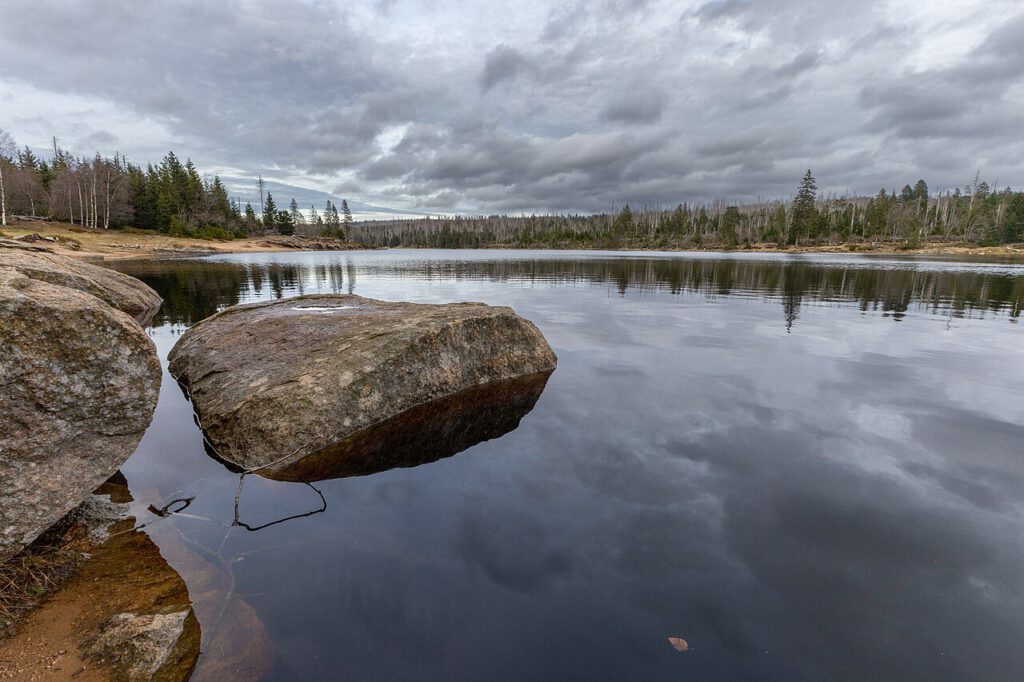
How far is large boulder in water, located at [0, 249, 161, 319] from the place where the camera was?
7.01m

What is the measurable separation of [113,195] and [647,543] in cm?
11593

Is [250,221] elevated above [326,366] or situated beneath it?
elevated above

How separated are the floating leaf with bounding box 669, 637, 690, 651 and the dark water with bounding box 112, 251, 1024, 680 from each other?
7cm

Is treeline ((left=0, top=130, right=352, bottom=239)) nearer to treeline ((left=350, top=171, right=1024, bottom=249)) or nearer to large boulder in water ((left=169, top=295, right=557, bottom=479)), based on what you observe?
large boulder in water ((left=169, top=295, right=557, bottom=479))

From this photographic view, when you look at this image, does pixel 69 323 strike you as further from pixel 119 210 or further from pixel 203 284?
pixel 119 210

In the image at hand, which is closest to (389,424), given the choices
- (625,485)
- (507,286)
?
(625,485)

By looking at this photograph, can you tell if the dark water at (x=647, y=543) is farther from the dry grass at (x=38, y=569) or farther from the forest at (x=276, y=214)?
the forest at (x=276, y=214)

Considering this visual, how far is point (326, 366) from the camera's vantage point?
7.41 meters

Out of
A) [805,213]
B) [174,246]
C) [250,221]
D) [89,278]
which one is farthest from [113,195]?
[805,213]

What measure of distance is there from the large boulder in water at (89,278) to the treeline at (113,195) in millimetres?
71525

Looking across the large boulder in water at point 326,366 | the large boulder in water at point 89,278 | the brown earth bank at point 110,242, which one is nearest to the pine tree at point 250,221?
the brown earth bank at point 110,242

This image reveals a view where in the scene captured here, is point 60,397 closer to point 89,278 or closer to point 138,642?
point 138,642

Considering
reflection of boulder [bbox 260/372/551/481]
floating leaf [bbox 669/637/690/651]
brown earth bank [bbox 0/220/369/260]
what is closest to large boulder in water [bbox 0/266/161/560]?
reflection of boulder [bbox 260/372/551/481]

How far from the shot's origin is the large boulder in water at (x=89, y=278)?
7008 millimetres
